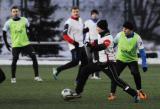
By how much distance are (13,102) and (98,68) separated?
181 cm

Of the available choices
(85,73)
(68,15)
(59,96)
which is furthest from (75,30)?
(68,15)

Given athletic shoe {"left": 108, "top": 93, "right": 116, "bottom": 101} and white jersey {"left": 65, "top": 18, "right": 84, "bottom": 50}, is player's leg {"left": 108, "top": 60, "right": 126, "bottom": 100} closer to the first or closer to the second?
athletic shoe {"left": 108, "top": 93, "right": 116, "bottom": 101}

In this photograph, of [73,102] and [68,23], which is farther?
[68,23]

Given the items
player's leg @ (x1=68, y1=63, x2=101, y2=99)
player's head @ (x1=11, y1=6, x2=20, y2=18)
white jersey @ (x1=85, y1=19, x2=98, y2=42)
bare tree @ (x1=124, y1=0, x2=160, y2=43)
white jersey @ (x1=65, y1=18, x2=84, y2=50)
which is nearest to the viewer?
player's leg @ (x1=68, y1=63, x2=101, y2=99)

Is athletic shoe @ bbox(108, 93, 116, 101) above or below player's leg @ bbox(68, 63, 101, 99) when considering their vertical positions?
below

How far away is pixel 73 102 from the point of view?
548 inches

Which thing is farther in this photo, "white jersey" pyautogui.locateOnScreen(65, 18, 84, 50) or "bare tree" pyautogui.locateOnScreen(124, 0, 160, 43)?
"bare tree" pyautogui.locateOnScreen(124, 0, 160, 43)

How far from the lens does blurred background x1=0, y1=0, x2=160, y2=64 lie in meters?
35.9

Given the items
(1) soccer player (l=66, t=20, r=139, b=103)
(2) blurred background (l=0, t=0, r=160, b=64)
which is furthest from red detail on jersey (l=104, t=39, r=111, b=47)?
(2) blurred background (l=0, t=0, r=160, b=64)

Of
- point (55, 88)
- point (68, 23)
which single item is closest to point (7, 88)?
point (55, 88)

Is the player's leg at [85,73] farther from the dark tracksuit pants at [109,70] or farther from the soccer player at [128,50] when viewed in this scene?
the soccer player at [128,50]

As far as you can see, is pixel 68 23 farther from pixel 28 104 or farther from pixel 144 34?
pixel 144 34

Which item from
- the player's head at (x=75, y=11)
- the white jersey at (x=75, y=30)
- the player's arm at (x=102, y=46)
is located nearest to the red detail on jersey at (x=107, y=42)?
the player's arm at (x=102, y=46)

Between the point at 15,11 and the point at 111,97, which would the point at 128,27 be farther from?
the point at 15,11
